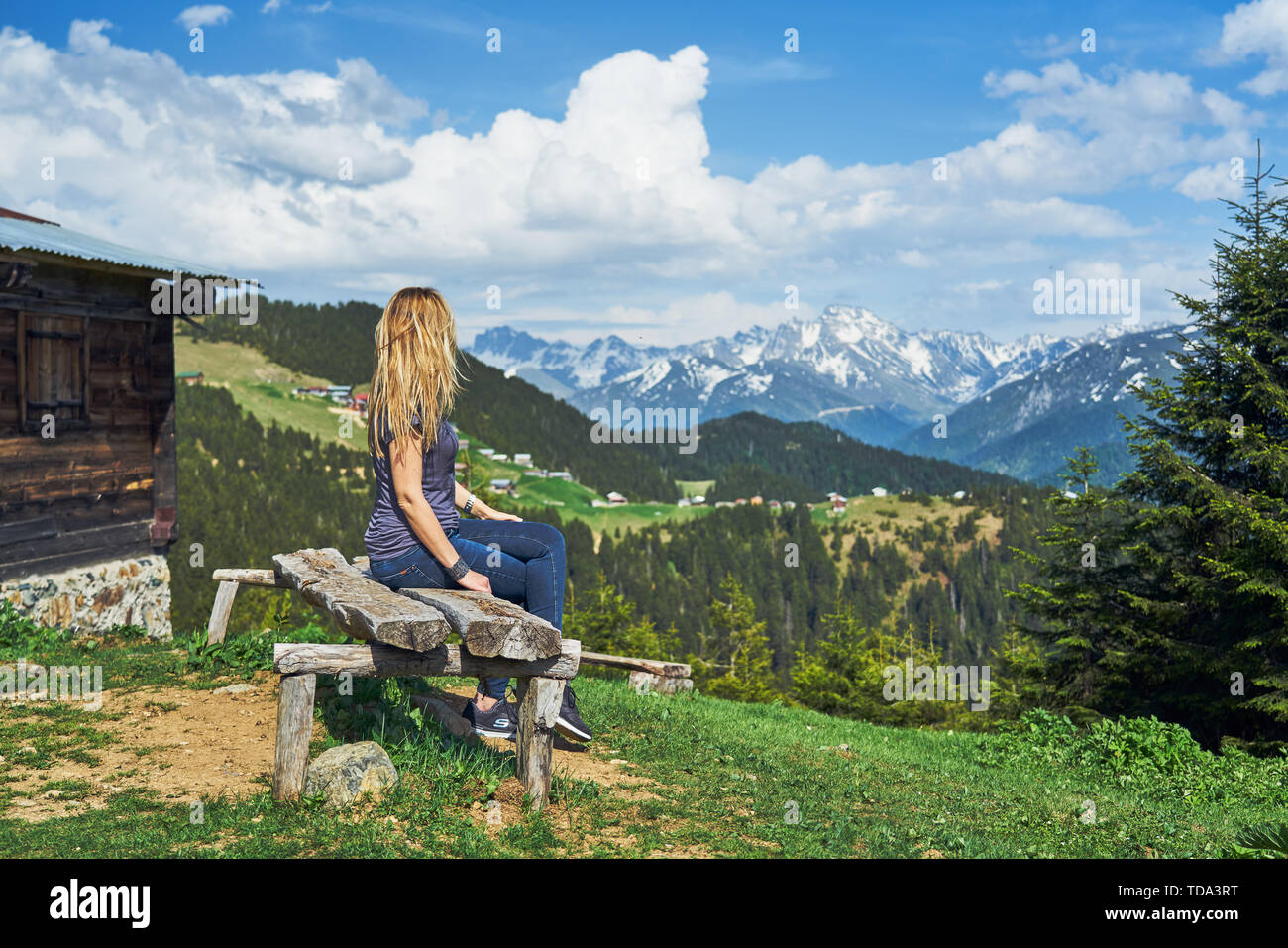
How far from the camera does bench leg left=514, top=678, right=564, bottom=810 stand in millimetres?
5902

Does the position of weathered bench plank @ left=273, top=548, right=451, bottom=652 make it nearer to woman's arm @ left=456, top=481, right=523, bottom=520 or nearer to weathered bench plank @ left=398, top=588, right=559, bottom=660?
weathered bench plank @ left=398, top=588, right=559, bottom=660

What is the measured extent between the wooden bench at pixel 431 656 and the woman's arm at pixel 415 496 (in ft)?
1.16

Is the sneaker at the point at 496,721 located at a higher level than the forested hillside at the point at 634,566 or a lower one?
higher

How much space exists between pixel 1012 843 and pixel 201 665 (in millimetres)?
8557

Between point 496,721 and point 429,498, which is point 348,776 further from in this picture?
point 429,498

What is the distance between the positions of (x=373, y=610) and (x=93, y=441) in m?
14.8

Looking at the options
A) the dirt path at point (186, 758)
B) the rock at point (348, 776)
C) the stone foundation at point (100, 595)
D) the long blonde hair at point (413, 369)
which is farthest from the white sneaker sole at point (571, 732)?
the stone foundation at point (100, 595)

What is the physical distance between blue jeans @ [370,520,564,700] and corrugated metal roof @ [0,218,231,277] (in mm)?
11798

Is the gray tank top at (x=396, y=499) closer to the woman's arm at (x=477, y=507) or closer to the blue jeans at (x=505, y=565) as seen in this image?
the blue jeans at (x=505, y=565)

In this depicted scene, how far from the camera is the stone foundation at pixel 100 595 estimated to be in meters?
15.5

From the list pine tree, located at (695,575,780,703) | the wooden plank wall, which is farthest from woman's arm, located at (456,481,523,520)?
pine tree, located at (695,575,780,703)

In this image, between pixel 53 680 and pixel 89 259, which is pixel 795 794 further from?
pixel 89 259

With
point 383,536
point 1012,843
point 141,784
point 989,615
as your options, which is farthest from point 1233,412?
point 989,615

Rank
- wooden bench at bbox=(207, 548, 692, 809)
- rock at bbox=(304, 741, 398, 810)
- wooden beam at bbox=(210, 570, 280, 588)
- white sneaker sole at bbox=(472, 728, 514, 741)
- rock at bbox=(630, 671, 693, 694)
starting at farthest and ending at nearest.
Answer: rock at bbox=(630, 671, 693, 694)
wooden beam at bbox=(210, 570, 280, 588)
white sneaker sole at bbox=(472, 728, 514, 741)
rock at bbox=(304, 741, 398, 810)
wooden bench at bbox=(207, 548, 692, 809)
